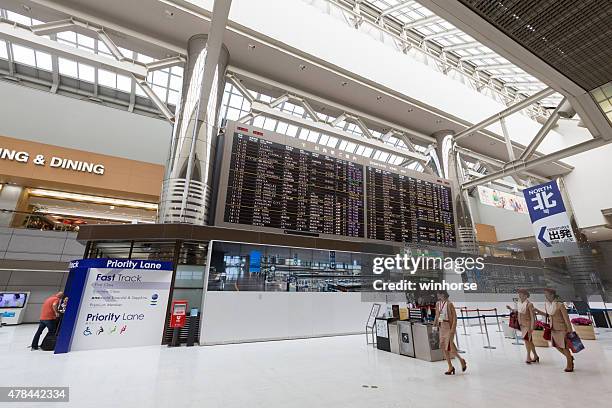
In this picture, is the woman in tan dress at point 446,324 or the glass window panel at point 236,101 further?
the glass window panel at point 236,101

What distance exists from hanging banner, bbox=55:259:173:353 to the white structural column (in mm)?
1380

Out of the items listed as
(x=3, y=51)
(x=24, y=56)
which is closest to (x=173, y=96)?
(x=24, y=56)

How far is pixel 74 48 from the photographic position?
7527 millimetres

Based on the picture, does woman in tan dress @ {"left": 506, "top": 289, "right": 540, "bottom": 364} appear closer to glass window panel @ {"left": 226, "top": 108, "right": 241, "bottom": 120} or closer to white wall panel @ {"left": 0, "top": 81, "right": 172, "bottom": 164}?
white wall panel @ {"left": 0, "top": 81, "right": 172, "bottom": 164}

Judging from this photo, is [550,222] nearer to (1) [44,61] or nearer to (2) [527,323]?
(2) [527,323]

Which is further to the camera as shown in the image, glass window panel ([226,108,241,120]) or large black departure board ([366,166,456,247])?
glass window panel ([226,108,241,120])

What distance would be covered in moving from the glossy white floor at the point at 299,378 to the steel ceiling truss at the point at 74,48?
6.26 meters

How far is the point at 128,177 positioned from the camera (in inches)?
475

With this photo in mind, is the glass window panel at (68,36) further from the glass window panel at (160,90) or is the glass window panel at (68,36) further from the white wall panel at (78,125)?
the glass window panel at (160,90)

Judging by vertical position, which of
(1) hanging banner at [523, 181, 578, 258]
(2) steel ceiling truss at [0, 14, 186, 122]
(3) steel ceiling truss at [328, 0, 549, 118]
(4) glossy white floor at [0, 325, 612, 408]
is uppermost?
(3) steel ceiling truss at [328, 0, 549, 118]

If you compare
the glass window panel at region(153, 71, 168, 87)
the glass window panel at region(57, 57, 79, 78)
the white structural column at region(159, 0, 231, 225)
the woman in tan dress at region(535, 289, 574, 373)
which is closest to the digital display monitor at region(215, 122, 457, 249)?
the white structural column at region(159, 0, 231, 225)

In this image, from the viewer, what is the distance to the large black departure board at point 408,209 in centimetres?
970

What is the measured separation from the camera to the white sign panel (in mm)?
6051

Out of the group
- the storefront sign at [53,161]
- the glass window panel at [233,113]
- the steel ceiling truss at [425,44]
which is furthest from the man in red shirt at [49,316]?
the steel ceiling truss at [425,44]
